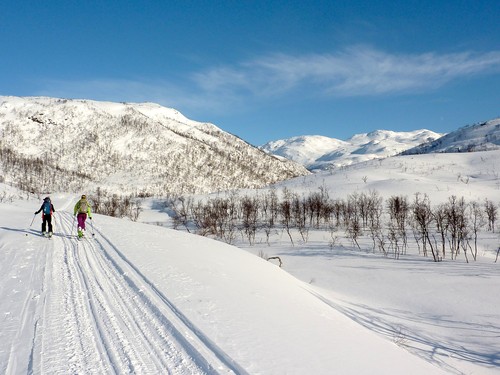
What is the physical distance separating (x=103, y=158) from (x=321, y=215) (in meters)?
137

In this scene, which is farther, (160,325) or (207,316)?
(207,316)

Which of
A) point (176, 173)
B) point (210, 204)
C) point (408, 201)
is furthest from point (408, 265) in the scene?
point (176, 173)

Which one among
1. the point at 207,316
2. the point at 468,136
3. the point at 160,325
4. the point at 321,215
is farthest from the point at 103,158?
the point at 468,136

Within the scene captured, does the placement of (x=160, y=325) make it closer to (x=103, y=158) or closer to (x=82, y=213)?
(x=82, y=213)

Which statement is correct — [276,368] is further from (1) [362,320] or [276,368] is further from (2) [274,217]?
(2) [274,217]

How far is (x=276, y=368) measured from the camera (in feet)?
17.1

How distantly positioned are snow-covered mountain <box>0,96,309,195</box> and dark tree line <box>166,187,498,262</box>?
227 ft

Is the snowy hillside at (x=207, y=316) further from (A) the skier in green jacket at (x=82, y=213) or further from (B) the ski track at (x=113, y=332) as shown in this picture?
(A) the skier in green jacket at (x=82, y=213)

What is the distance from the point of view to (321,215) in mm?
57594

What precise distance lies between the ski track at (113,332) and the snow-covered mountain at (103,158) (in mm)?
123890

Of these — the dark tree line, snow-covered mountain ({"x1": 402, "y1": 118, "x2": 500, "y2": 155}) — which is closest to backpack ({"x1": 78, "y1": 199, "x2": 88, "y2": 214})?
the dark tree line

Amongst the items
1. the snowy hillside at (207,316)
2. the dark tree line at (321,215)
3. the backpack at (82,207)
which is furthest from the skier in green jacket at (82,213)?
the dark tree line at (321,215)

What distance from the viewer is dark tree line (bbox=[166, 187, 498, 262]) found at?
4472cm

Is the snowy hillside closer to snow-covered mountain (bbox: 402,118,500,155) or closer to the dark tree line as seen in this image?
the dark tree line
